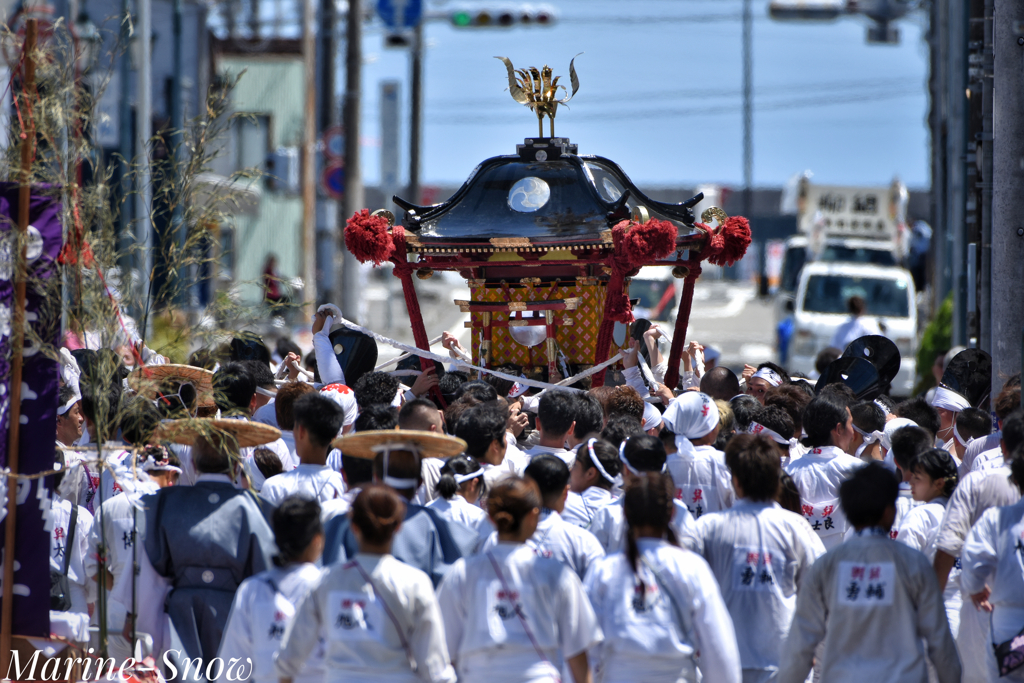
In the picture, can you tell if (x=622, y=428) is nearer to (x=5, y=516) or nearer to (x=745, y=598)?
(x=745, y=598)

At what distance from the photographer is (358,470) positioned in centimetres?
582

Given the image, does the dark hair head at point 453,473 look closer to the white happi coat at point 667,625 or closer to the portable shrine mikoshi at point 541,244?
the white happi coat at point 667,625

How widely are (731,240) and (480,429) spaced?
4073 mm

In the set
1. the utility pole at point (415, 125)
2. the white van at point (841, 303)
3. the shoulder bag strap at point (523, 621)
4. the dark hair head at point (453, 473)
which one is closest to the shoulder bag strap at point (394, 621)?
the shoulder bag strap at point (523, 621)

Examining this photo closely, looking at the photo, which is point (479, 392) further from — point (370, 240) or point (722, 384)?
point (722, 384)

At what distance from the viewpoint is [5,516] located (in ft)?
18.0

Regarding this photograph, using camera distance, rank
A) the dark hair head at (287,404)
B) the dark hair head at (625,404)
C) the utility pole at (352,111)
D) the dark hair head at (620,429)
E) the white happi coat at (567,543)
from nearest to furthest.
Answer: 1. the white happi coat at (567,543)
2. the dark hair head at (620,429)
3. the dark hair head at (287,404)
4. the dark hair head at (625,404)
5. the utility pole at (352,111)

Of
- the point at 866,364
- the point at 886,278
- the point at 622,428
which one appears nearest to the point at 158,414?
the point at 622,428

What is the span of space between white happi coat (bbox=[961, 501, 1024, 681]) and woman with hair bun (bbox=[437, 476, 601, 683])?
1.64 metres

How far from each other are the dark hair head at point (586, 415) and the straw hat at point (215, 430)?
1787 mm

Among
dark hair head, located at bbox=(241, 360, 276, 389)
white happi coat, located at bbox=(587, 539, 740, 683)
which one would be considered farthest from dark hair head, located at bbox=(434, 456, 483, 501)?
→ dark hair head, located at bbox=(241, 360, 276, 389)

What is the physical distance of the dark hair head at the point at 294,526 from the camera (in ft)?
15.5

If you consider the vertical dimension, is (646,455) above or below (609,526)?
above

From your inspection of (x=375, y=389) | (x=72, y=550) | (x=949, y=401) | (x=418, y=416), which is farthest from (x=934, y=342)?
(x=72, y=550)
